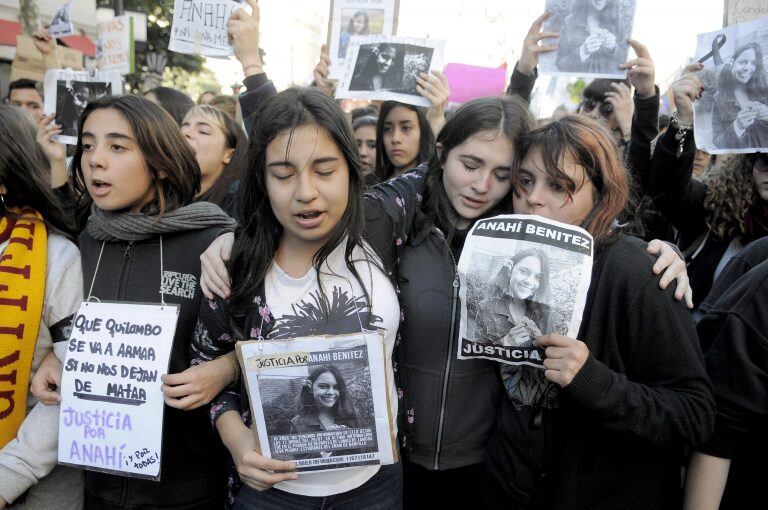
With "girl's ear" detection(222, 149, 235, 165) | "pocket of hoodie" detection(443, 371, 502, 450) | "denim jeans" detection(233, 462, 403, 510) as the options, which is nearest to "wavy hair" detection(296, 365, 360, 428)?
"denim jeans" detection(233, 462, 403, 510)

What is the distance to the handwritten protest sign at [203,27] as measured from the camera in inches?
131

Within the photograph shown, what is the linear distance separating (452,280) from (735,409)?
931 mm

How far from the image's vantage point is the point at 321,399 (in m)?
1.52

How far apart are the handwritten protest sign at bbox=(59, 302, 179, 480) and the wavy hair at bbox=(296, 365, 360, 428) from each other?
499 mm

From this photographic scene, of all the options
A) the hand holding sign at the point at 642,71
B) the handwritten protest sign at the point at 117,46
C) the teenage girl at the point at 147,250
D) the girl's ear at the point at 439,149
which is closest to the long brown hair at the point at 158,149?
the teenage girl at the point at 147,250

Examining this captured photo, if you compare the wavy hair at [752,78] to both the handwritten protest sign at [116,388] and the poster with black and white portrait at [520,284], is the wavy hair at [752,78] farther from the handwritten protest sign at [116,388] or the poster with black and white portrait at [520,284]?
the handwritten protest sign at [116,388]

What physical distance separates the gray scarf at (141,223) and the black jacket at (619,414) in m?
1.27

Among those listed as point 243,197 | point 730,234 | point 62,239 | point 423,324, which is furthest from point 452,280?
point 730,234

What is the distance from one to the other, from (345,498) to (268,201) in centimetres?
96

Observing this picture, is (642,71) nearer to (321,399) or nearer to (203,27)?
(321,399)

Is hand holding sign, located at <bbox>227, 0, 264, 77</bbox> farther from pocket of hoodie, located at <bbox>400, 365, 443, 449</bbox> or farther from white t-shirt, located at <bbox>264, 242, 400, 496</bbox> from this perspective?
pocket of hoodie, located at <bbox>400, 365, 443, 449</bbox>

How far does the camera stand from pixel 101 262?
1.93m

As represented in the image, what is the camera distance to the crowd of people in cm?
156

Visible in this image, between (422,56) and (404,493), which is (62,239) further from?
(422,56)
